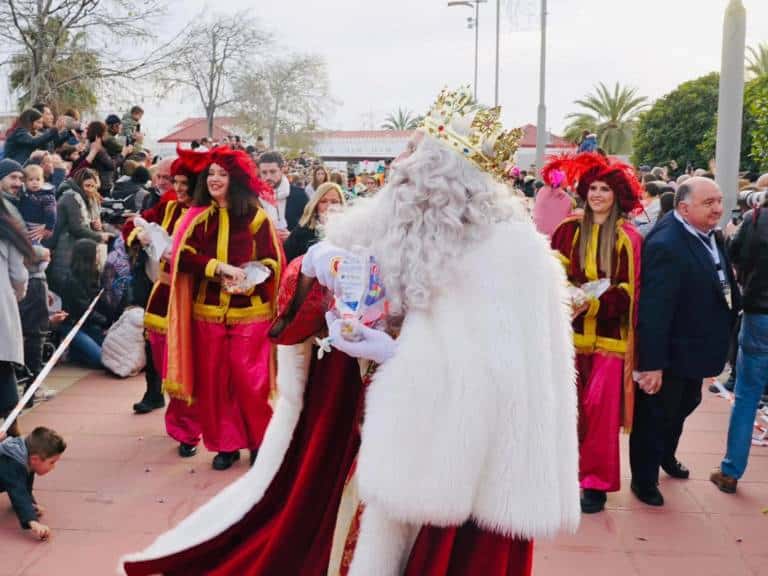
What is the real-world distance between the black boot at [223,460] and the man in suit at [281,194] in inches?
111

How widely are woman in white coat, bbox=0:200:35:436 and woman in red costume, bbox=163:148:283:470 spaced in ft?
3.09

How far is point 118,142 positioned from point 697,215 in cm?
780

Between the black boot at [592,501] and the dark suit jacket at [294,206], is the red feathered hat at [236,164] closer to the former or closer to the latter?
the black boot at [592,501]

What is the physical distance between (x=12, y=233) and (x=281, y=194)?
4.16 meters

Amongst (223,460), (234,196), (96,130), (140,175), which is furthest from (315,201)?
(96,130)

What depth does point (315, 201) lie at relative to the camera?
6543 millimetres

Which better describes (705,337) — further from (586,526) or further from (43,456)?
(43,456)

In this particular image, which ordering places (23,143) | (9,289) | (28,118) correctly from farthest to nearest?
(28,118)
(23,143)
(9,289)

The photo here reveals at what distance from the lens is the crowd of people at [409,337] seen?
2.75 metres

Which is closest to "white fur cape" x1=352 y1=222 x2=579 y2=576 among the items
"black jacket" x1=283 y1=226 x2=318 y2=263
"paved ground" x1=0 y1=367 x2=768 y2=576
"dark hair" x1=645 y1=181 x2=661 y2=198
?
"paved ground" x1=0 y1=367 x2=768 y2=576

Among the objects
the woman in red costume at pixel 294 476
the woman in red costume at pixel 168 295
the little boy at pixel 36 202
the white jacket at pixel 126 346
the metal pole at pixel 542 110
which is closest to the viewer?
the woman in red costume at pixel 294 476

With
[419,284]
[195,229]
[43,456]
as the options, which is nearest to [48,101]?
[195,229]

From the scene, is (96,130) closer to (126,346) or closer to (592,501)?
(126,346)

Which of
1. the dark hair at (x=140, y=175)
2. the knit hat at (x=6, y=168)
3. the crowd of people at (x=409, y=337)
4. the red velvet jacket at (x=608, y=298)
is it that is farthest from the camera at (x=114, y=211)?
the red velvet jacket at (x=608, y=298)
